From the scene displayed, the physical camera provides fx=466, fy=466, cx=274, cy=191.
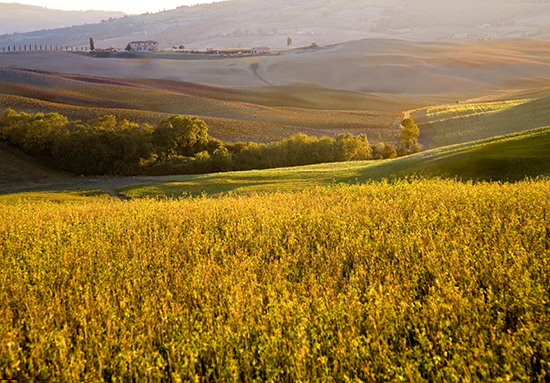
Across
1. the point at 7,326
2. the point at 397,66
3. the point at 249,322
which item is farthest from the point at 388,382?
the point at 397,66

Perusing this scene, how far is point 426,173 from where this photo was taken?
2970cm

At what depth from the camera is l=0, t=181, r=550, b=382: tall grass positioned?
19.3 ft

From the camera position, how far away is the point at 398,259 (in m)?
9.44

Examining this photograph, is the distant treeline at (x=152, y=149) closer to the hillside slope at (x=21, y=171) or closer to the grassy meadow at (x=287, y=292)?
the hillside slope at (x=21, y=171)

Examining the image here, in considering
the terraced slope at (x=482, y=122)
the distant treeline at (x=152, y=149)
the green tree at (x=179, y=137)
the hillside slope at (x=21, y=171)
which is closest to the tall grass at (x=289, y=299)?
the hillside slope at (x=21, y=171)

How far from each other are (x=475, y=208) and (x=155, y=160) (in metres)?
46.5

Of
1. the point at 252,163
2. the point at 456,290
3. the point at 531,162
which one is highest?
the point at 456,290

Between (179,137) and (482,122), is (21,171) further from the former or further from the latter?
(482,122)

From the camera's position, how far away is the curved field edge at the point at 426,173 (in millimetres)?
27031

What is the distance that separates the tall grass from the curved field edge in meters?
13.8

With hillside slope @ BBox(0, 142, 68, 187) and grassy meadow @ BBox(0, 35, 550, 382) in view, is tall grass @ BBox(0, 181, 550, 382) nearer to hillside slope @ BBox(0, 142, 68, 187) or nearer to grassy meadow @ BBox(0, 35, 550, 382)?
grassy meadow @ BBox(0, 35, 550, 382)

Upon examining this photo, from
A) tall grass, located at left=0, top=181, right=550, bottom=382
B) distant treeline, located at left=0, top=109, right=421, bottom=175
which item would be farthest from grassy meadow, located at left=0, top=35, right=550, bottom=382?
distant treeline, located at left=0, top=109, right=421, bottom=175

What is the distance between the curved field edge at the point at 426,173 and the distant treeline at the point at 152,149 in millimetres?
13601

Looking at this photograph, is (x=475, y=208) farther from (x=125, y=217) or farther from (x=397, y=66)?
(x=397, y=66)
